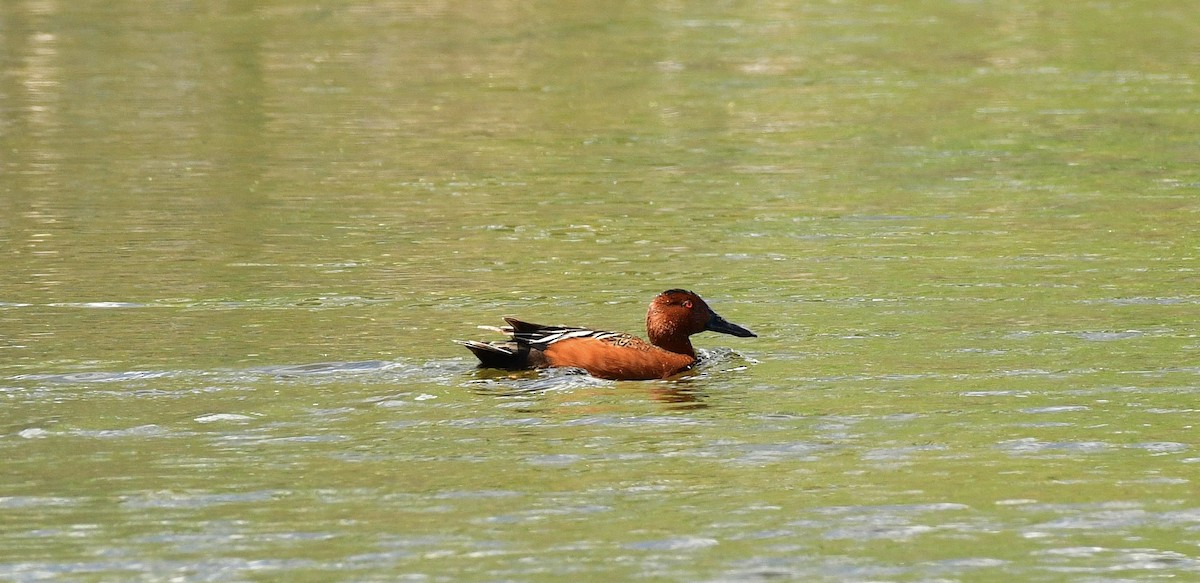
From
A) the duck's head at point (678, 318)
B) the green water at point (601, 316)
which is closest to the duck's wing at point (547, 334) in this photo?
the green water at point (601, 316)

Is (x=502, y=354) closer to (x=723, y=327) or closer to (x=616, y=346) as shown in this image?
(x=616, y=346)

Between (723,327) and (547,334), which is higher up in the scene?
(547,334)

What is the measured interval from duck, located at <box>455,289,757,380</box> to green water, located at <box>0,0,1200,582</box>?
0.14 m

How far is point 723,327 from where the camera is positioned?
40.7ft

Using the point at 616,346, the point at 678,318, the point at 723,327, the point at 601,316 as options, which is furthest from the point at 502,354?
the point at 601,316

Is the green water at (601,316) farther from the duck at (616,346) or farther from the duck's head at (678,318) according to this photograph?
the duck's head at (678,318)

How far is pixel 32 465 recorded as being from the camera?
9750mm

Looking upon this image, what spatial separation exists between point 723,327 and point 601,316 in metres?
1.55

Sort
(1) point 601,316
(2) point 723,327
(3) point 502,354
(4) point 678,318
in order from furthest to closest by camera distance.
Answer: (1) point 601,316 < (2) point 723,327 < (4) point 678,318 < (3) point 502,354

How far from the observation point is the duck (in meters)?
11.8

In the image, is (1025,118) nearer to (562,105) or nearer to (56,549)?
(562,105)

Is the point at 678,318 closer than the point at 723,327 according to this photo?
Yes

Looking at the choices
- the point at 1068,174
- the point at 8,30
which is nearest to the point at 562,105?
the point at 1068,174

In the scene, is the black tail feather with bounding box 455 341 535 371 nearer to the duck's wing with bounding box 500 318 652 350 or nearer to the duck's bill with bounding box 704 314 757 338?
the duck's wing with bounding box 500 318 652 350
